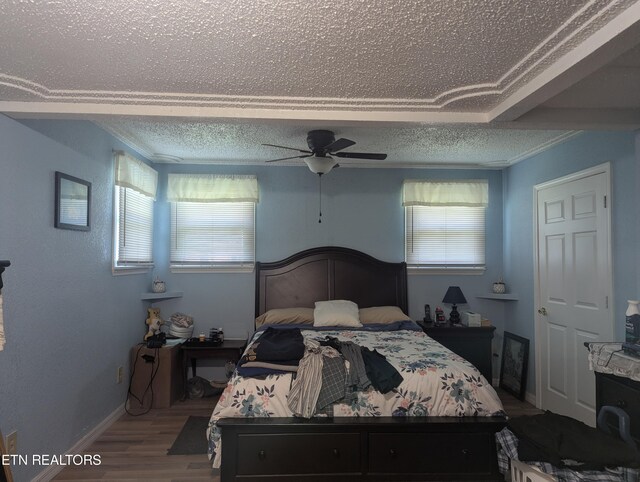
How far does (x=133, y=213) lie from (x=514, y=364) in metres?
4.28

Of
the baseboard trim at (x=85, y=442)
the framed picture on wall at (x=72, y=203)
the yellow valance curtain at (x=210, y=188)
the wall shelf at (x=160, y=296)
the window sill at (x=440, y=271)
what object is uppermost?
the yellow valance curtain at (x=210, y=188)

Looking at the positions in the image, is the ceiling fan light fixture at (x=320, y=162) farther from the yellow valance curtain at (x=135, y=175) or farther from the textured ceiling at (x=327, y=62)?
the yellow valance curtain at (x=135, y=175)

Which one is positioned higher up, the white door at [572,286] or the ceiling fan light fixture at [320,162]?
the ceiling fan light fixture at [320,162]

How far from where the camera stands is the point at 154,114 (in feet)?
8.33

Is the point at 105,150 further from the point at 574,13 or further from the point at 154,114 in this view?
the point at 574,13

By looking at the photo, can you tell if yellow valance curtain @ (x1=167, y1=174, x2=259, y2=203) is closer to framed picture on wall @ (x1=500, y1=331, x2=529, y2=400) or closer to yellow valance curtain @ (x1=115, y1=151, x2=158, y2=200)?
yellow valance curtain @ (x1=115, y1=151, x2=158, y2=200)

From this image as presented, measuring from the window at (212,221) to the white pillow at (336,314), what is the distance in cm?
102

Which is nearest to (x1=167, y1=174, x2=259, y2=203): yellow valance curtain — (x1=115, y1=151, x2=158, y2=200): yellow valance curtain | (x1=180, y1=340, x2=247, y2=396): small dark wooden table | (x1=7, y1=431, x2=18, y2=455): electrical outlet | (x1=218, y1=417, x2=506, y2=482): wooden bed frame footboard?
(x1=115, y1=151, x2=158, y2=200): yellow valance curtain

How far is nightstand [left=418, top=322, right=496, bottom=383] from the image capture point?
450cm

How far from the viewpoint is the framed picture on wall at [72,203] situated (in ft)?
9.43

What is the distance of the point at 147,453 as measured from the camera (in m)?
3.15

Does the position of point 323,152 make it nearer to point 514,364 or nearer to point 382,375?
point 382,375

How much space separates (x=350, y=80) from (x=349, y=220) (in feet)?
9.16

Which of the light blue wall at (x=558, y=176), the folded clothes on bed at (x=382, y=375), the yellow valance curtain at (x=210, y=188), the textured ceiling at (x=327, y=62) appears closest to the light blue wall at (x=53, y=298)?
the textured ceiling at (x=327, y=62)
